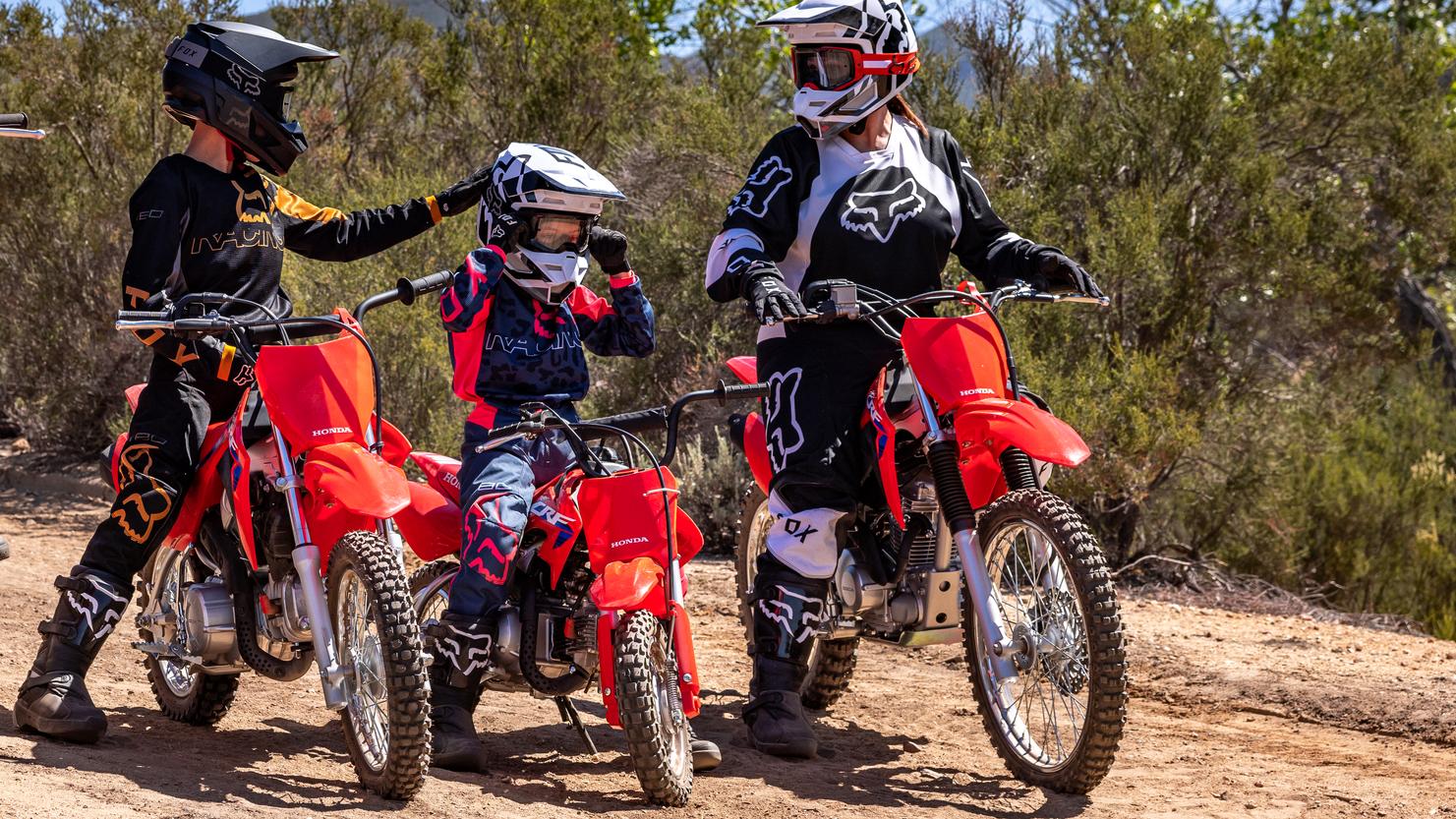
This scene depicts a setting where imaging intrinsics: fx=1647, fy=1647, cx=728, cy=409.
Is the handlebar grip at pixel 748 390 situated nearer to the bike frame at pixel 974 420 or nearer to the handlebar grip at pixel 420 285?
the bike frame at pixel 974 420

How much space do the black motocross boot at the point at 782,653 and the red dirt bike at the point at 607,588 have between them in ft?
1.49

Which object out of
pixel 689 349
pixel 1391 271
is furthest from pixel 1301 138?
pixel 689 349

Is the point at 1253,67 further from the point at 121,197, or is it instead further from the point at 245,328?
the point at 245,328

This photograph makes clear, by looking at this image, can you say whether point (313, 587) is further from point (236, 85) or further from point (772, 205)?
point (772, 205)

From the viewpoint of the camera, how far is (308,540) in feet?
14.4

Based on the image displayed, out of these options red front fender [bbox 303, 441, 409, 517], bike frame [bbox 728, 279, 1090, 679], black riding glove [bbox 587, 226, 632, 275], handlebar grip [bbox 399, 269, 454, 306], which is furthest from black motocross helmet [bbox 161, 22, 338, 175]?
bike frame [bbox 728, 279, 1090, 679]

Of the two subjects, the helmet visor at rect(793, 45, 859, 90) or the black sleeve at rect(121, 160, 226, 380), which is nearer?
the black sleeve at rect(121, 160, 226, 380)

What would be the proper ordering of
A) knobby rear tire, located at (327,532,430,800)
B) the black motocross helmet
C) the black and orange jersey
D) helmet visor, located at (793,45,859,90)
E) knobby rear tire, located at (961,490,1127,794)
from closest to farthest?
knobby rear tire, located at (327,532,430,800)
knobby rear tire, located at (961,490,1127,794)
the black and orange jersey
the black motocross helmet
helmet visor, located at (793,45,859,90)

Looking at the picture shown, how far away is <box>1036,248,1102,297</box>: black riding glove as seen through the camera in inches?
196

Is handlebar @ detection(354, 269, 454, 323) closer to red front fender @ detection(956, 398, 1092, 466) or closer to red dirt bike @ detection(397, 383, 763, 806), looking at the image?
red dirt bike @ detection(397, 383, 763, 806)

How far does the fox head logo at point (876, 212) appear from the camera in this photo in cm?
513

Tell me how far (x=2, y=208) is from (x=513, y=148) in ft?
27.2

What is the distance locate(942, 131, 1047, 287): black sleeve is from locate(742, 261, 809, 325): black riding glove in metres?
0.84

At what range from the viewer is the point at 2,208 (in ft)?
39.3
